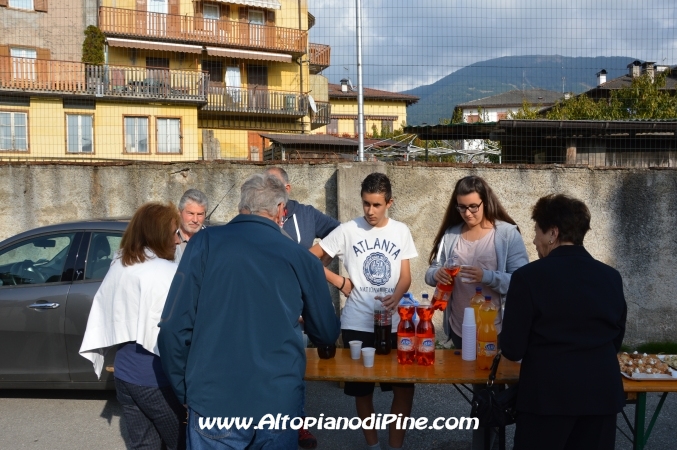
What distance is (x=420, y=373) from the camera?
145 inches

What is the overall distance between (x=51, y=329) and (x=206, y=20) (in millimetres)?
23818

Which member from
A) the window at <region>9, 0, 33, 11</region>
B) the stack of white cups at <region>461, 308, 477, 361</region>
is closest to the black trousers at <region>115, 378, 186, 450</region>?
the stack of white cups at <region>461, 308, 477, 361</region>

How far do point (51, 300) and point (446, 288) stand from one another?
133 inches

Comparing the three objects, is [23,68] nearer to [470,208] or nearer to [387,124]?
[387,124]

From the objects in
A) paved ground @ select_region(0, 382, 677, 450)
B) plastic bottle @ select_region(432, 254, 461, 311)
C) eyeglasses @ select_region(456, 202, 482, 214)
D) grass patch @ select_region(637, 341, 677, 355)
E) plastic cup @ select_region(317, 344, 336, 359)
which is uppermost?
eyeglasses @ select_region(456, 202, 482, 214)

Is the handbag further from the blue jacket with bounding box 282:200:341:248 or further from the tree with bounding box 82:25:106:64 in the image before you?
the tree with bounding box 82:25:106:64

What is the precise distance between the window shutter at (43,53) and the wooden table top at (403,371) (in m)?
25.1

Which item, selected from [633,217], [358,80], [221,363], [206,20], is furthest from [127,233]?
[206,20]

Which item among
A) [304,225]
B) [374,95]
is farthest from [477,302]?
[374,95]

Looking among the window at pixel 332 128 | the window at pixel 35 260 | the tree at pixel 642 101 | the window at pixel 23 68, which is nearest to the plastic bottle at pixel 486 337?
the window at pixel 35 260

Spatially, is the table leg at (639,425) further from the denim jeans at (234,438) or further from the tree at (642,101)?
the tree at (642,101)

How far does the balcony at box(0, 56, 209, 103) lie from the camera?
75.5 ft

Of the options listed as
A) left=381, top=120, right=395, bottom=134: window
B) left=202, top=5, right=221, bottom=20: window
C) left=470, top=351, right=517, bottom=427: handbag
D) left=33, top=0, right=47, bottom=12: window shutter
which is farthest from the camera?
left=202, top=5, right=221, bottom=20: window

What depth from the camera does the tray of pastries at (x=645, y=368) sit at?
144 inches
